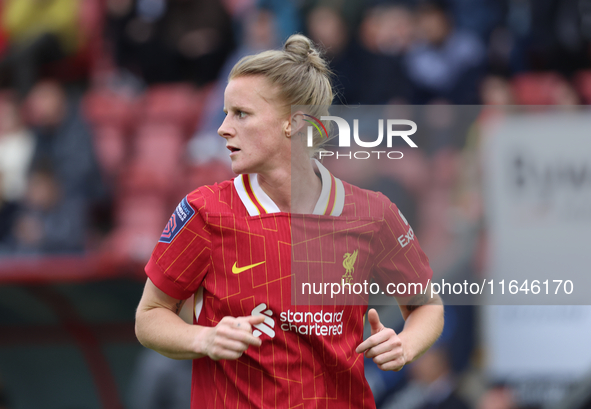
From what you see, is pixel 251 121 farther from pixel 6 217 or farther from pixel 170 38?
pixel 170 38

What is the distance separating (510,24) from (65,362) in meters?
5.76

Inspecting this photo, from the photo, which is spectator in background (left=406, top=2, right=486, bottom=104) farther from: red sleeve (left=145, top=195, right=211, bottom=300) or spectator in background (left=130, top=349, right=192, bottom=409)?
red sleeve (left=145, top=195, right=211, bottom=300)

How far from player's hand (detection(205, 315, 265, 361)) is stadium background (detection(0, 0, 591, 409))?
8.19 ft

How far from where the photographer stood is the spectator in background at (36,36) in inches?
324

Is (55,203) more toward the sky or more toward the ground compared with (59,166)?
more toward the ground

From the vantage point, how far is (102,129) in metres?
7.83

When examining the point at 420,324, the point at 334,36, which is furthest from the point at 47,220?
the point at 420,324

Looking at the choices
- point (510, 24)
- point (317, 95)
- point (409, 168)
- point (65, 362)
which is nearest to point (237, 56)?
point (510, 24)

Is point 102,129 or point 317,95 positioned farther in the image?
point 102,129

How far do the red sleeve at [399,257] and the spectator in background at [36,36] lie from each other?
258 inches

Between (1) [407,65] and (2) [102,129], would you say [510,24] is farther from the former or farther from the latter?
(2) [102,129]

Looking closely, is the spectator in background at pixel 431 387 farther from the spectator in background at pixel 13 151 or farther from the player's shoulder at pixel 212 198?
the spectator in background at pixel 13 151

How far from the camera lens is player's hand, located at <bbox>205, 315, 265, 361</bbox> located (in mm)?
2207

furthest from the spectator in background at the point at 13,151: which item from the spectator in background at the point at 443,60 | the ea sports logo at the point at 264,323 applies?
the ea sports logo at the point at 264,323
